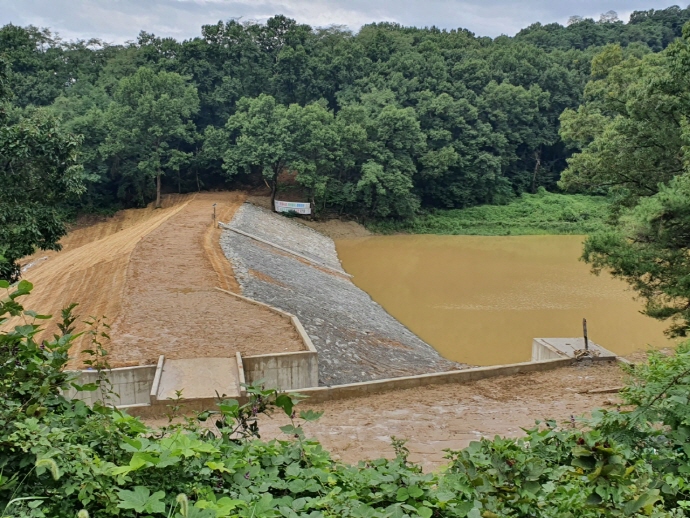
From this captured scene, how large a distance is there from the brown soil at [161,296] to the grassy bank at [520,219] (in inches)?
534

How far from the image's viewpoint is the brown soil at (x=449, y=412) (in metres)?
7.88

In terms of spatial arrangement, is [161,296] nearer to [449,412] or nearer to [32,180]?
[32,180]

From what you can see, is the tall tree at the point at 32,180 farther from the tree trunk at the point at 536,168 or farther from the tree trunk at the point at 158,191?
the tree trunk at the point at 536,168

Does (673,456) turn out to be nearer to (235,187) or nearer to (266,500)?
(266,500)

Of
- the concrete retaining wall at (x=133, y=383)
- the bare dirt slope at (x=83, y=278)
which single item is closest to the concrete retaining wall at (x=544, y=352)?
the concrete retaining wall at (x=133, y=383)

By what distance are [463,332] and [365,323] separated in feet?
10.9

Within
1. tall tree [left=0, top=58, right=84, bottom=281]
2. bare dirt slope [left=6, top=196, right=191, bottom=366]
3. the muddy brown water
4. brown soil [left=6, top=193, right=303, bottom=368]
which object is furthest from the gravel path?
tall tree [left=0, top=58, right=84, bottom=281]

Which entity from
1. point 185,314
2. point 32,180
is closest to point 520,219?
point 185,314

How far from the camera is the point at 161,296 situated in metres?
15.3

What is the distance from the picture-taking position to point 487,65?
41094 mm

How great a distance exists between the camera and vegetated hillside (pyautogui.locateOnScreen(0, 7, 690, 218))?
104 ft

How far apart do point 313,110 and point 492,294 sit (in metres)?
14.9

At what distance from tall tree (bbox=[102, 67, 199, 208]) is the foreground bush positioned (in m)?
29.4

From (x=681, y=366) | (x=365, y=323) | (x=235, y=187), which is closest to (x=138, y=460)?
(x=681, y=366)
